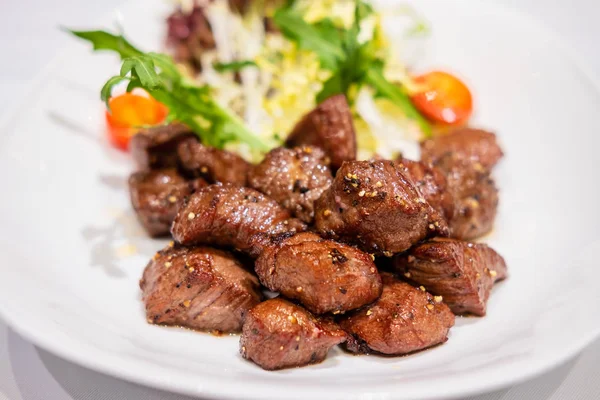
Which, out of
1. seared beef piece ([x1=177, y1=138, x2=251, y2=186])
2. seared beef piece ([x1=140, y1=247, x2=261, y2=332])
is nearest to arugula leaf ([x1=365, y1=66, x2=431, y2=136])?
seared beef piece ([x1=177, y1=138, x2=251, y2=186])

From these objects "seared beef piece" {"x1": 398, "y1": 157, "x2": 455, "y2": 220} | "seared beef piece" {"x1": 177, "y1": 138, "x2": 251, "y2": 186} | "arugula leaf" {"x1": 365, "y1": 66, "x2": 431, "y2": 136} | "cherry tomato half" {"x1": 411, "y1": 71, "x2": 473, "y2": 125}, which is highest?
"cherry tomato half" {"x1": 411, "y1": 71, "x2": 473, "y2": 125}

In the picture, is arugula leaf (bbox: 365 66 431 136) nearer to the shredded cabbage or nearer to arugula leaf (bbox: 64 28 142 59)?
the shredded cabbage

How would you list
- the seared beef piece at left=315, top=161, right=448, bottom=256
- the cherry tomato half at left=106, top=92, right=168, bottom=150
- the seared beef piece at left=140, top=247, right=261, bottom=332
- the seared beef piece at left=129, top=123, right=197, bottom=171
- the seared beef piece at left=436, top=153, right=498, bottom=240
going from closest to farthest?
the seared beef piece at left=315, top=161, right=448, bottom=256 < the seared beef piece at left=140, top=247, right=261, bottom=332 < the seared beef piece at left=436, top=153, right=498, bottom=240 < the seared beef piece at left=129, top=123, right=197, bottom=171 < the cherry tomato half at left=106, top=92, right=168, bottom=150

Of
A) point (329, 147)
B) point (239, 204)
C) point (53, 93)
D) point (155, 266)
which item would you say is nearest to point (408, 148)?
point (329, 147)

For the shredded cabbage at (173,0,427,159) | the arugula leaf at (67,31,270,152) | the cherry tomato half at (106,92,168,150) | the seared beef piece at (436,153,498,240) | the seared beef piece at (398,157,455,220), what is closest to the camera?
the arugula leaf at (67,31,270,152)

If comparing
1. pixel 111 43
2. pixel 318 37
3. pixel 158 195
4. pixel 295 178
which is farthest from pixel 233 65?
pixel 295 178

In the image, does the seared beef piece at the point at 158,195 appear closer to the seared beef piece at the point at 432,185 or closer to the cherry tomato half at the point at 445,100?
the seared beef piece at the point at 432,185
